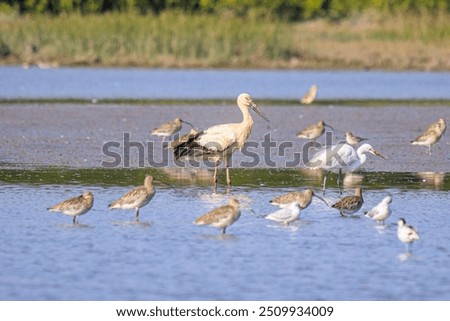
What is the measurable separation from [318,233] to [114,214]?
7.71 ft

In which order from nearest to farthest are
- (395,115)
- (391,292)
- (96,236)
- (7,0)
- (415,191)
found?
(391,292)
(96,236)
(415,191)
(395,115)
(7,0)

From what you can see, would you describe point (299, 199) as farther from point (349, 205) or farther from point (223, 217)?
point (223, 217)

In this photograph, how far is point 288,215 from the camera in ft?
39.5

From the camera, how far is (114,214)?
13.0 metres

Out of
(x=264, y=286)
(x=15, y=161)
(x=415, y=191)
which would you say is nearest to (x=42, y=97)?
(x=15, y=161)

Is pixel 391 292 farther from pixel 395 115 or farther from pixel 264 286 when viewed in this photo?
pixel 395 115

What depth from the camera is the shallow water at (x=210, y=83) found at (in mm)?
31594

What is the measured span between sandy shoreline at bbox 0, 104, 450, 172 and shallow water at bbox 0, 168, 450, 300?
109 inches

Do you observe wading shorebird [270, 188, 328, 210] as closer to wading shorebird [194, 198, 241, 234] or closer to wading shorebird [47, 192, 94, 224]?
wading shorebird [194, 198, 241, 234]

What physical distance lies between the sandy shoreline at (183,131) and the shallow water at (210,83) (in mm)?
3763

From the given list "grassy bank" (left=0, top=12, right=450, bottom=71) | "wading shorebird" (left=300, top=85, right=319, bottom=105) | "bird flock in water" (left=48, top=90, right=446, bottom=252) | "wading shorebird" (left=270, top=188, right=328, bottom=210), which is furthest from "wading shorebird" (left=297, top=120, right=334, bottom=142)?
"grassy bank" (left=0, top=12, right=450, bottom=71)

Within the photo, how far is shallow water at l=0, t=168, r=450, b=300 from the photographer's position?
9.51 m

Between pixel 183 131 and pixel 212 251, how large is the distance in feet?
38.3

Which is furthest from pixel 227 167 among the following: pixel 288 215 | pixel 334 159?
pixel 288 215
